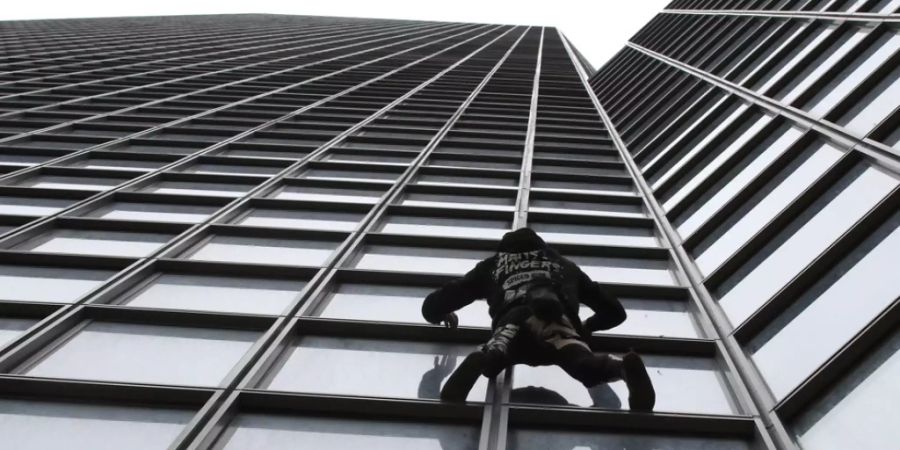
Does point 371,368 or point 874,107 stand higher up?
Answer: point 874,107

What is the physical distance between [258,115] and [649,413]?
1756 centimetres

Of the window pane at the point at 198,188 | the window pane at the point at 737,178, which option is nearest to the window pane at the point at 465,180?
the window pane at the point at 198,188

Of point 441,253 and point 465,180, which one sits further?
point 465,180

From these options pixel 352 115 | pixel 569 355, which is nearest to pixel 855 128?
pixel 569 355

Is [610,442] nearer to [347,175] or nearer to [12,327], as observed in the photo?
[12,327]

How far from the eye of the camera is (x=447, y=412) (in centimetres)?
611

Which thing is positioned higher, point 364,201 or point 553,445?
point 364,201

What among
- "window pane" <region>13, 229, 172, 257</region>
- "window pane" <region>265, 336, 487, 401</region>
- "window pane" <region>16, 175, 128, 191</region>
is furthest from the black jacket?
"window pane" <region>16, 175, 128, 191</region>

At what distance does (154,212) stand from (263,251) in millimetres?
3112

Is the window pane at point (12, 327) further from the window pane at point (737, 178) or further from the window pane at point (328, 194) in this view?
the window pane at point (737, 178)

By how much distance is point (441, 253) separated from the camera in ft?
36.1

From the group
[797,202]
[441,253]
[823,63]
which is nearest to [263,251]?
[441,253]

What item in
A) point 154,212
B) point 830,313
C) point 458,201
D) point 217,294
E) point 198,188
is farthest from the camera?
point 198,188

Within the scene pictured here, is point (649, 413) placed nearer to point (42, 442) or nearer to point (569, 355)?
point (569, 355)
